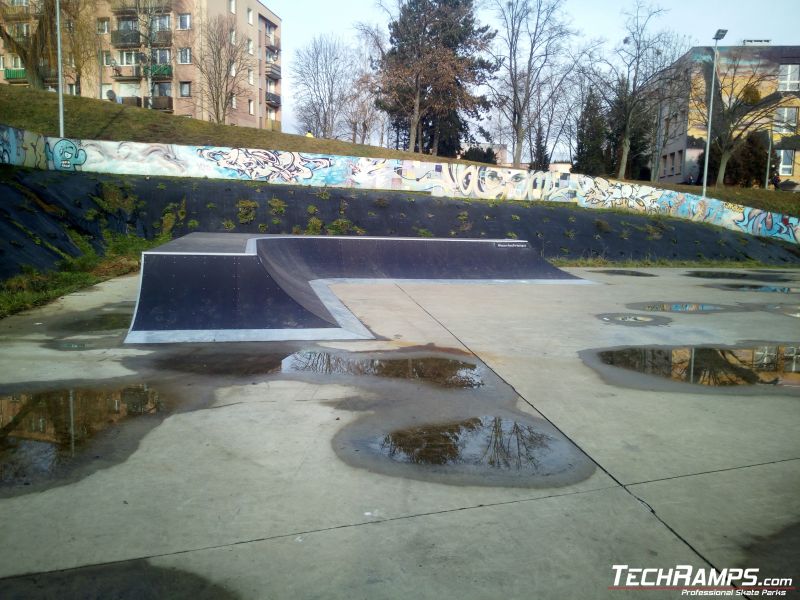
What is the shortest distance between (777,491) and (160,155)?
2230 cm

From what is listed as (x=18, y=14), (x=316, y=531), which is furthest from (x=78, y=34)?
(x=316, y=531)

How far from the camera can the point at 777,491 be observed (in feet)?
10.7

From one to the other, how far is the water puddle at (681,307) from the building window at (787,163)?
147ft

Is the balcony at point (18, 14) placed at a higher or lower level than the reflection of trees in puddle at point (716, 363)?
higher

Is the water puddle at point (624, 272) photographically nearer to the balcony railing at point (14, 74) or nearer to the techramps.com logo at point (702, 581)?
the techramps.com logo at point (702, 581)

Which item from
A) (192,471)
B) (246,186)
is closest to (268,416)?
(192,471)

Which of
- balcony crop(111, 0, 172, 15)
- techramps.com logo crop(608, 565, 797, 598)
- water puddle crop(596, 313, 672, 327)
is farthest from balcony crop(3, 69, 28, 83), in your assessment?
techramps.com logo crop(608, 565, 797, 598)

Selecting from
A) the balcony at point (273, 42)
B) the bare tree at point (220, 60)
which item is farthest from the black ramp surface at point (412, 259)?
the balcony at point (273, 42)

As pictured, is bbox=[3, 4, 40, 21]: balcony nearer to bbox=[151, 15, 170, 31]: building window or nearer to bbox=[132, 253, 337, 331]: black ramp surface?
bbox=[151, 15, 170, 31]: building window

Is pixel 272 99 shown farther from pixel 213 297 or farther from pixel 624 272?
pixel 213 297

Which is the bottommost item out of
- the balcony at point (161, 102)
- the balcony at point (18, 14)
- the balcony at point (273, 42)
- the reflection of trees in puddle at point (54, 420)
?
the reflection of trees in puddle at point (54, 420)

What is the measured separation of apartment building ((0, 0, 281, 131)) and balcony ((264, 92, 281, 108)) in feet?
0.50

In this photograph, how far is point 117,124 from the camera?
2805 centimetres

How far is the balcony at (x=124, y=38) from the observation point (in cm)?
4691
